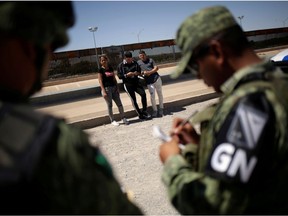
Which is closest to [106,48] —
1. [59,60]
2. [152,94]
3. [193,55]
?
[59,60]

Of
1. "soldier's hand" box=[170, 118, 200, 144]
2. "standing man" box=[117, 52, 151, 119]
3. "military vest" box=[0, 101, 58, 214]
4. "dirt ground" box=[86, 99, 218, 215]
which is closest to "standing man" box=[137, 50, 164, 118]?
"standing man" box=[117, 52, 151, 119]

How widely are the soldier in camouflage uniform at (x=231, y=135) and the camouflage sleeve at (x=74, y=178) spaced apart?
17.8 inches

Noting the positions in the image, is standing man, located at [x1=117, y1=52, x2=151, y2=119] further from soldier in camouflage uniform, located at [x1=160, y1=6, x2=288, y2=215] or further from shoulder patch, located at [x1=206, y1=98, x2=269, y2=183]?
shoulder patch, located at [x1=206, y1=98, x2=269, y2=183]

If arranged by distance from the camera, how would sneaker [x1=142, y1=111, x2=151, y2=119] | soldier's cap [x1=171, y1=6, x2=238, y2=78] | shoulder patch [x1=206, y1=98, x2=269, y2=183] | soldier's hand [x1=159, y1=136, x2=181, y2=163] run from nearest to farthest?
shoulder patch [x1=206, y1=98, x2=269, y2=183]
soldier's cap [x1=171, y1=6, x2=238, y2=78]
soldier's hand [x1=159, y1=136, x2=181, y2=163]
sneaker [x1=142, y1=111, x2=151, y2=119]

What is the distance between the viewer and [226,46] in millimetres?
1222

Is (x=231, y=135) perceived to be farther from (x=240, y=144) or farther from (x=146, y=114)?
(x=146, y=114)

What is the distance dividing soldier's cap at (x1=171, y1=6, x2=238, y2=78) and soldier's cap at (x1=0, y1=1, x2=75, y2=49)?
0.60 m

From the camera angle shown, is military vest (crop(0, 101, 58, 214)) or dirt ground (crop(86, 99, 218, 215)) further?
dirt ground (crop(86, 99, 218, 215))

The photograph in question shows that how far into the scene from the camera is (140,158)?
486 centimetres

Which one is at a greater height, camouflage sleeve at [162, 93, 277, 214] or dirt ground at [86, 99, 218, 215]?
camouflage sleeve at [162, 93, 277, 214]

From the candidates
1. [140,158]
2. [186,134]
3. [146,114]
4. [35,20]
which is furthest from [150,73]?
[35,20]

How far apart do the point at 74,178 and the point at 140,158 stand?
13.7ft

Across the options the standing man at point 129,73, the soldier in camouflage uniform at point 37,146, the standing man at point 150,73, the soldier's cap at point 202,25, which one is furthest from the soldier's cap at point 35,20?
the standing man at point 150,73

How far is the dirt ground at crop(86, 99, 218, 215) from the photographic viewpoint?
3470 millimetres
